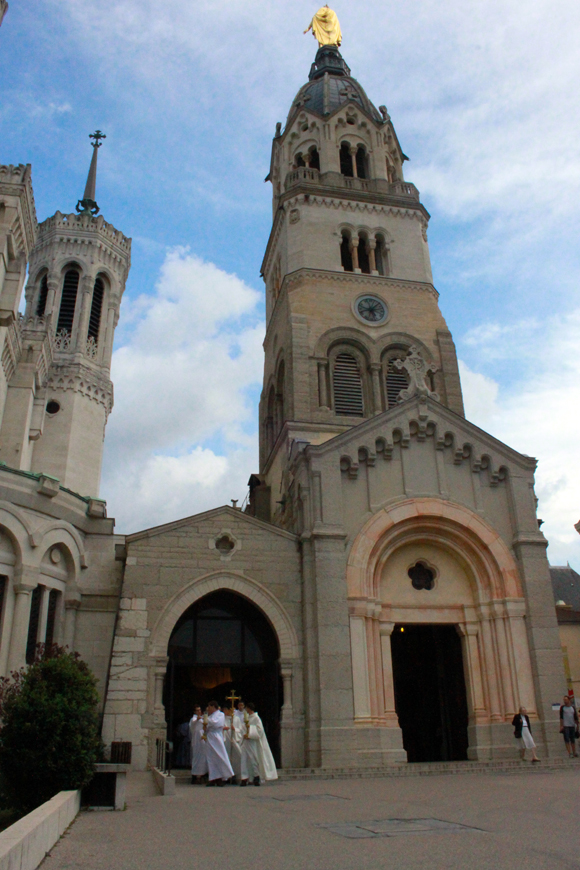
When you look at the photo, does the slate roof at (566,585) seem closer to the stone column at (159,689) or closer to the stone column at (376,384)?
the stone column at (376,384)

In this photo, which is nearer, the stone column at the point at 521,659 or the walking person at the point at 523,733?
the walking person at the point at 523,733

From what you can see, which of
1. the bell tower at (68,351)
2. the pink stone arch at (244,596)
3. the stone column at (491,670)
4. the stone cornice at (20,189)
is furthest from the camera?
the bell tower at (68,351)

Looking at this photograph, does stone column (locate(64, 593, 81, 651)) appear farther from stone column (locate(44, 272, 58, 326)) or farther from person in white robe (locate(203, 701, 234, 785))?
stone column (locate(44, 272, 58, 326))

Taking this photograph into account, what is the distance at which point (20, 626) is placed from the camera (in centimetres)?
1869

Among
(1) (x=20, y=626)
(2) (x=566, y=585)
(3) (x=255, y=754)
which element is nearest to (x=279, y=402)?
(1) (x=20, y=626)

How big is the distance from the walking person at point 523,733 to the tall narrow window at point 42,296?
32.0 metres

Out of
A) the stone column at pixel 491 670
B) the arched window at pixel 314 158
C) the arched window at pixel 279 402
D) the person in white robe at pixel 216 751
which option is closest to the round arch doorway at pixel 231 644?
the person in white robe at pixel 216 751

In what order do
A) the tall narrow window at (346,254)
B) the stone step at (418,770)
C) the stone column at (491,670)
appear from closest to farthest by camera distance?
the stone step at (418,770) < the stone column at (491,670) < the tall narrow window at (346,254)

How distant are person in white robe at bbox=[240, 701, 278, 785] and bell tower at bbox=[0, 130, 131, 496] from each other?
17501 millimetres

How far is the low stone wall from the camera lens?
5.75 metres

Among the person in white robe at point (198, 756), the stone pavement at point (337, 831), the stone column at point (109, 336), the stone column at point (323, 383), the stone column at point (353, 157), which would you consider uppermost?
the stone column at point (353, 157)

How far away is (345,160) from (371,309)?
1172 centimetres

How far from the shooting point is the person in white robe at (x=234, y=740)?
53.7 ft

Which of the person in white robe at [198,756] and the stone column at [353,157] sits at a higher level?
the stone column at [353,157]
